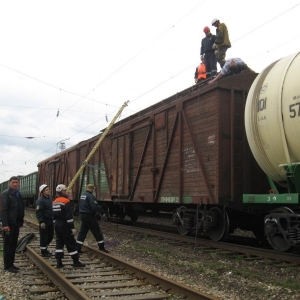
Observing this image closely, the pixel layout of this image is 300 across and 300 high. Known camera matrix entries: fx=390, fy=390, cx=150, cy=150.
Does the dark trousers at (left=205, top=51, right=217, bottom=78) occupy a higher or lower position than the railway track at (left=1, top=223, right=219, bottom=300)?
higher

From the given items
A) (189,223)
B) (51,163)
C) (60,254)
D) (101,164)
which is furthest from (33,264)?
(51,163)

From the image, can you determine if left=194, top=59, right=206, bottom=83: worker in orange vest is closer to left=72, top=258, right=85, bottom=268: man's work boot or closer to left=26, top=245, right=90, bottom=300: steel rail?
left=72, top=258, right=85, bottom=268: man's work boot

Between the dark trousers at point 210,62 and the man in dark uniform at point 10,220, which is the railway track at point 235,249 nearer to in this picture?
the man in dark uniform at point 10,220

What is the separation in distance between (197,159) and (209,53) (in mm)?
3478

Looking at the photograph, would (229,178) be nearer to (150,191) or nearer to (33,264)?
(150,191)

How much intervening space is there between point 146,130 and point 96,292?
6916 millimetres

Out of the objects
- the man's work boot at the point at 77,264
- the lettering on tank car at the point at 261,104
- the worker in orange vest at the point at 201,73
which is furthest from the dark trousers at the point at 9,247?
the worker in orange vest at the point at 201,73

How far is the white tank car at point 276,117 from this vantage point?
6.41 metres

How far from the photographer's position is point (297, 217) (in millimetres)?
6422

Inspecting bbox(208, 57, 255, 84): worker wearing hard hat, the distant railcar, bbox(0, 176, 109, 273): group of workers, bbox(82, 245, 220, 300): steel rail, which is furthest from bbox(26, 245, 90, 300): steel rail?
the distant railcar

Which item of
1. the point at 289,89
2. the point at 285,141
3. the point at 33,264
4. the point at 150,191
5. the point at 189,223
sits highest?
the point at 289,89

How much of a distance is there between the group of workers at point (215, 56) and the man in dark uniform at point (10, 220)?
16.8 ft

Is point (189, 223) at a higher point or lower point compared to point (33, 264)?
higher

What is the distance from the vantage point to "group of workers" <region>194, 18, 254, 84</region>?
353 inches
